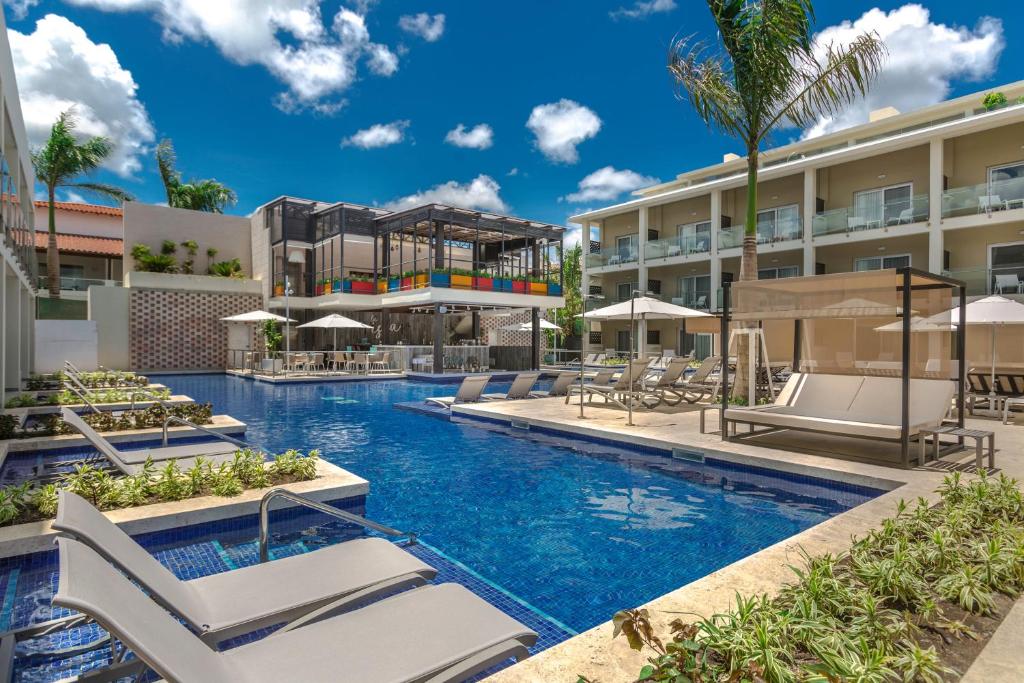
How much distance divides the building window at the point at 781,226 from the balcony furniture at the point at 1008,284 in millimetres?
6577

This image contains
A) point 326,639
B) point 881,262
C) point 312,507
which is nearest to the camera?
point 326,639

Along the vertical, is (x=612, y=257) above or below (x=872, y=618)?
above

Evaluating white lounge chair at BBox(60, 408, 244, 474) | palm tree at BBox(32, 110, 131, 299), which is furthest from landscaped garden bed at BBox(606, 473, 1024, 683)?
palm tree at BBox(32, 110, 131, 299)

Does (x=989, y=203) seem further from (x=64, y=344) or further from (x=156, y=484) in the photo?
(x=64, y=344)

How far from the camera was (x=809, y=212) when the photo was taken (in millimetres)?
22828

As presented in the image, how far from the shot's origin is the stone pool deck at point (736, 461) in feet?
7.75

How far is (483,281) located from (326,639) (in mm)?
20600

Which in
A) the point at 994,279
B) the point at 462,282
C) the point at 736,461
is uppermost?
the point at 462,282

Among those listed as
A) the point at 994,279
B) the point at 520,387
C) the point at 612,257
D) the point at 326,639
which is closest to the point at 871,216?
the point at 994,279

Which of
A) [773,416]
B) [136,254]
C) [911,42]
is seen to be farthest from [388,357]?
[911,42]

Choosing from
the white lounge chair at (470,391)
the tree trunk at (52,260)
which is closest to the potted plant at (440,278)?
the white lounge chair at (470,391)

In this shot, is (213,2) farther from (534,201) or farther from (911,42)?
(534,201)

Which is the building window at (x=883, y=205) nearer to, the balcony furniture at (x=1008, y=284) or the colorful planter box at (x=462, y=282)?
the balcony furniture at (x=1008, y=284)

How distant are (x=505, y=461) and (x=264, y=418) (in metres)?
6.20
